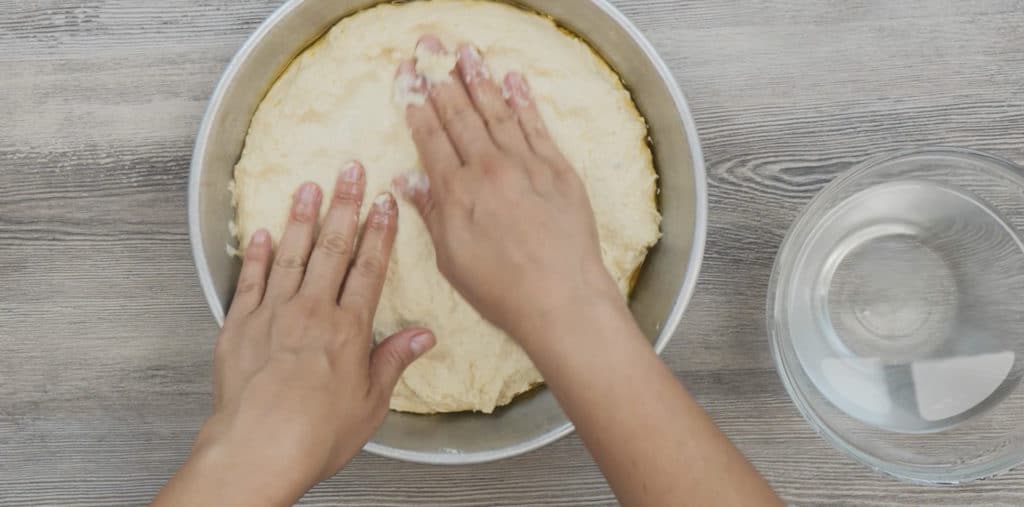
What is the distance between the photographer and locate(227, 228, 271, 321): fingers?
743mm

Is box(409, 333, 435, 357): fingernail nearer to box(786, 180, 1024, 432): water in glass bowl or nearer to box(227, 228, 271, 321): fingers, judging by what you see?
box(227, 228, 271, 321): fingers

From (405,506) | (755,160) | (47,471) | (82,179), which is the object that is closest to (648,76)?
(755,160)

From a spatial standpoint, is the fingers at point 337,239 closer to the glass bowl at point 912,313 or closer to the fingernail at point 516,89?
the fingernail at point 516,89

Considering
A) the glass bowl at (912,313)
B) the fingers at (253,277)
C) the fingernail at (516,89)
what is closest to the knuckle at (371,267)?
the fingers at (253,277)

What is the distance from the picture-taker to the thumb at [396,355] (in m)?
0.71

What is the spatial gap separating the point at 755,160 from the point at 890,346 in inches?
10.1

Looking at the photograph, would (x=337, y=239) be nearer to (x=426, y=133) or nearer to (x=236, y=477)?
(x=426, y=133)

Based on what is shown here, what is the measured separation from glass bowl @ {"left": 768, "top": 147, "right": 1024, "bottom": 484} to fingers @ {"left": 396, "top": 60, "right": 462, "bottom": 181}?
0.37 m

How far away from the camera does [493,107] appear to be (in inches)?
29.3

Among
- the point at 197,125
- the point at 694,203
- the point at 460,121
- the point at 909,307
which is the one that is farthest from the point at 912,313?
the point at 197,125

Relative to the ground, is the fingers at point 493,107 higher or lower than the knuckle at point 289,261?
higher

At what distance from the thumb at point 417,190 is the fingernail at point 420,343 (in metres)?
0.11

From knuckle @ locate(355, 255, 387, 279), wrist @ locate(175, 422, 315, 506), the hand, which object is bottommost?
wrist @ locate(175, 422, 315, 506)

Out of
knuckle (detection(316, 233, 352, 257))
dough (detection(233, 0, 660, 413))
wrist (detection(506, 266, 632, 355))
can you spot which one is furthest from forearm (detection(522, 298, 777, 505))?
knuckle (detection(316, 233, 352, 257))
